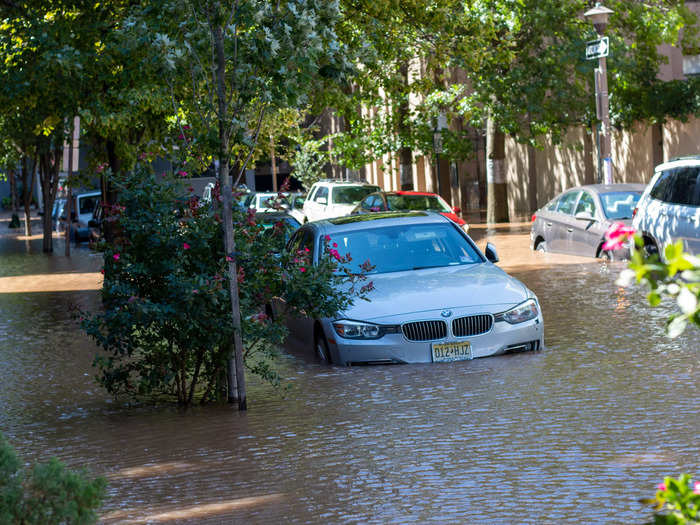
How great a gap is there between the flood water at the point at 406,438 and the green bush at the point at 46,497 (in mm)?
1686

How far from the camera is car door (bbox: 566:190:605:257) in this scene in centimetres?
2048

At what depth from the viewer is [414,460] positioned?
694cm

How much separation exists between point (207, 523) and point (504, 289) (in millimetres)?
5437

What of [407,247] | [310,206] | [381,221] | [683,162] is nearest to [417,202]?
[310,206]

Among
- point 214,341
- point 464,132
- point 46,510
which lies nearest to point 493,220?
point 464,132

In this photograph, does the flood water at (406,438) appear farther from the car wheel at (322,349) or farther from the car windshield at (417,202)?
the car windshield at (417,202)

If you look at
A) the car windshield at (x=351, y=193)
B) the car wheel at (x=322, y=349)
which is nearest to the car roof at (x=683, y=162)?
the car wheel at (x=322, y=349)

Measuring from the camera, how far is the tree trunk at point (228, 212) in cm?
876

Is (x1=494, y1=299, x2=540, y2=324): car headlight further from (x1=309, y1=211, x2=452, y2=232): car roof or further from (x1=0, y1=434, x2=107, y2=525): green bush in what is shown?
(x1=0, y1=434, x2=107, y2=525): green bush

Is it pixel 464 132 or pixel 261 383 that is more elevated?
pixel 464 132

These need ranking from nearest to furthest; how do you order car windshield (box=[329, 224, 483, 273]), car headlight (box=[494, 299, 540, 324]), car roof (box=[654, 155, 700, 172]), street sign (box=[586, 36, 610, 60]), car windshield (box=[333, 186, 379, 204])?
car headlight (box=[494, 299, 540, 324]) → car windshield (box=[329, 224, 483, 273]) → car roof (box=[654, 155, 700, 172]) → street sign (box=[586, 36, 610, 60]) → car windshield (box=[333, 186, 379, 204])

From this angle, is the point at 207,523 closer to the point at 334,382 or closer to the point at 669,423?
the point at 669,423

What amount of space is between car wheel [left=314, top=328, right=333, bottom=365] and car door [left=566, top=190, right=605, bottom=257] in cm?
1008

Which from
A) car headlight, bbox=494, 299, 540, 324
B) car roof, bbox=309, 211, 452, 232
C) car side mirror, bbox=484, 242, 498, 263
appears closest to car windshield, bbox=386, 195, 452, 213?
car roof, bbox=309, 211, 452, 232
